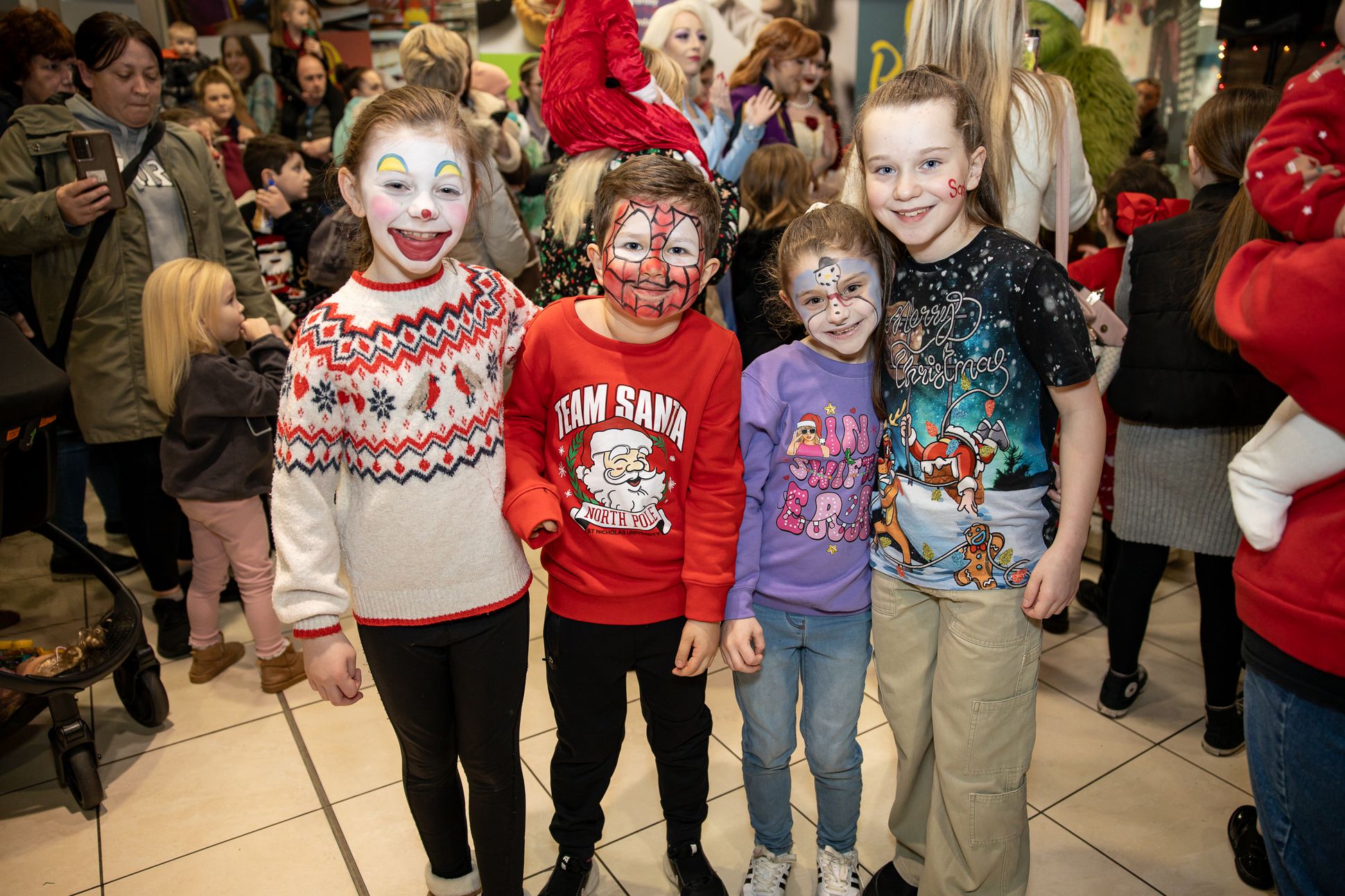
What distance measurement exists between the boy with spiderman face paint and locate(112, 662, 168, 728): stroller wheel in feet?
4.42

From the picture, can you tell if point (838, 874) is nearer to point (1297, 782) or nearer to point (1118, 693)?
point (1297, 782)

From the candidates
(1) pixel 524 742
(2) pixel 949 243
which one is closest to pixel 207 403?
(1) pixel 524 742

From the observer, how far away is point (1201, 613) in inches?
86.5

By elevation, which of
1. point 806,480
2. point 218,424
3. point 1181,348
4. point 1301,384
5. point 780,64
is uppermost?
point 780,64

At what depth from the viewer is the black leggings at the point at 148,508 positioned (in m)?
2.64

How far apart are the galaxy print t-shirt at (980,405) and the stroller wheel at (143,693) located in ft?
6.34

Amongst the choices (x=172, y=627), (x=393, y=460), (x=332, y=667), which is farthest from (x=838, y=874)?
(x=172, y=627)

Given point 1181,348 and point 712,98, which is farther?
point 712,98

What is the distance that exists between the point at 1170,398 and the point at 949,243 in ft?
3.38

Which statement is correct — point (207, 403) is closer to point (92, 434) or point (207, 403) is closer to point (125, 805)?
point (92, 434)

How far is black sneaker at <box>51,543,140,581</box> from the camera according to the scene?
2.29 meters

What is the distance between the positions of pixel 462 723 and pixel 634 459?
0.52m

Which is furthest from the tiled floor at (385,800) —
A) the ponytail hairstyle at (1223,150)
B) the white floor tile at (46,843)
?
the ponytail hairstyle at (1223,150)

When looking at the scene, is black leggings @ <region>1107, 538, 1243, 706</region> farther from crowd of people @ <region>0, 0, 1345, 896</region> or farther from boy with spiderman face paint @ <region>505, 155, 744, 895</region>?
boy with spiderman face paint @ <region>505, 155, 744, 895</region>
